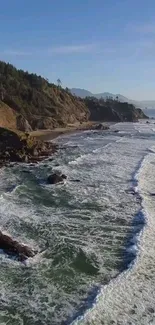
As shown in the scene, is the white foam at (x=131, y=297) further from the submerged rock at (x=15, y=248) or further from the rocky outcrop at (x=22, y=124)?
the rocky outcrop at (x=22, y=124)

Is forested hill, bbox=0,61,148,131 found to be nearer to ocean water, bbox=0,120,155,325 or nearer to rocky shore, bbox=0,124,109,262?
rocky shore, bbox=0,124,109,262

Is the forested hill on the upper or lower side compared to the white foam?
upper

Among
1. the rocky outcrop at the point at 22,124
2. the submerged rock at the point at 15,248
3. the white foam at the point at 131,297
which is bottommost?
the white foam at the point at 131,297

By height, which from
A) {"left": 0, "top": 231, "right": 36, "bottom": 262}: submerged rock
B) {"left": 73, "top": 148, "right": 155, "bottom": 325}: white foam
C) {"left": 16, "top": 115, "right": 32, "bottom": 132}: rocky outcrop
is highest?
{"left": 16, "top": 115, "right": 32, "bottom": 132}: rocky outcrop

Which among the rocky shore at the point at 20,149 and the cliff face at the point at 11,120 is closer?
the rocky shore at the point at 20,149

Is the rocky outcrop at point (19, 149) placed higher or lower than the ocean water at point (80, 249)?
higher

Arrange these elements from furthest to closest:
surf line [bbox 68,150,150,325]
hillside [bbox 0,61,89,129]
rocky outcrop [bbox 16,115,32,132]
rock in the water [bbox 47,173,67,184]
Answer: hillside [bbox 0,61,89,129], rocky outcrop [bbox 16,115,32,132], rock in the water [bbox 47,173,67,184], surf line [bbox 68,150,150,325]

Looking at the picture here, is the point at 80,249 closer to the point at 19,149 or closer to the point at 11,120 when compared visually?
the point at 19,149

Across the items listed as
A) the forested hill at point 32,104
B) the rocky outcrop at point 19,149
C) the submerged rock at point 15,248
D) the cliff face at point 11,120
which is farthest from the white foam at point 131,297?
the forested hill at point 32,104

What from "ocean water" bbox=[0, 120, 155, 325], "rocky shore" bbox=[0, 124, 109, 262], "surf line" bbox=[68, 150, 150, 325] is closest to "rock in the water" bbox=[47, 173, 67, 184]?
"rocky shore" bbox=[0, 124, 109, 262]
